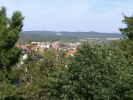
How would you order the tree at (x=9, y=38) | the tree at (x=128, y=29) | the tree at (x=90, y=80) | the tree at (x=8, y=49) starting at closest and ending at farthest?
the tree at (x=90, y=80) → the tree at (x=8, y=49) → the tree at (x=9, y=38) → the tree at (x=128, y=29)

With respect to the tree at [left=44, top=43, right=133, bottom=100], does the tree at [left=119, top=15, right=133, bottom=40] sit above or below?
above

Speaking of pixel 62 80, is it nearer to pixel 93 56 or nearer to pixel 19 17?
pixel 93 56

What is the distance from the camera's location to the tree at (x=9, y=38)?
8.51m

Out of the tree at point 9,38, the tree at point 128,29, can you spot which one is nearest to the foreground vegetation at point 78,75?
the tree at point 9,38

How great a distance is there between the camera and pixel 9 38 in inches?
338

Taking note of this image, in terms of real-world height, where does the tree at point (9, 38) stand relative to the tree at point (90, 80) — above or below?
above

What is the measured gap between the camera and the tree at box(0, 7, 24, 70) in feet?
27.9

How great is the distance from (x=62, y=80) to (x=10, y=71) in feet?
7.67

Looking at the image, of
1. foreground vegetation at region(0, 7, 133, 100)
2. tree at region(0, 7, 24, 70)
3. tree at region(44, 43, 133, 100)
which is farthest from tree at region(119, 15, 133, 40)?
tree at region(0, 7, 24, 70)

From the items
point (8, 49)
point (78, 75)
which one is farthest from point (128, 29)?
point (8, 49)

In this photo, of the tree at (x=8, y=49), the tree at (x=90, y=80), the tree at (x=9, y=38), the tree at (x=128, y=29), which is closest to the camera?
the tree at (x=90, y=80)

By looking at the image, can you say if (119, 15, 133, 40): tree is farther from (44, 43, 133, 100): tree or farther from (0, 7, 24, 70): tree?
(0, 7, 24, 70): tree

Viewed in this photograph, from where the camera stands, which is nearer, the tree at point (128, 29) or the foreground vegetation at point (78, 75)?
the foreground vegetation at point (78, 75)

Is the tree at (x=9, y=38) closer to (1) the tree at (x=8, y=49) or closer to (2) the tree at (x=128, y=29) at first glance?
(1) the tree at (x=8, y=49)
